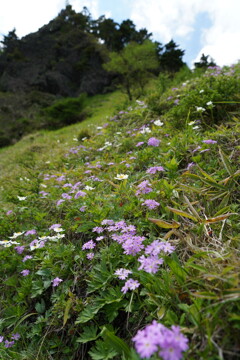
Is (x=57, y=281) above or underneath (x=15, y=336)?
above

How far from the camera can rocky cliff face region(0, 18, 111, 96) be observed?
32.5 meters

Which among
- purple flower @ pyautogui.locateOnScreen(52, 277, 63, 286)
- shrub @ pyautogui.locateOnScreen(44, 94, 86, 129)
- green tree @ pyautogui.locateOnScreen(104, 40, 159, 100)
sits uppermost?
green tree @ pyautogui.locateOnScreen(104, 40, 159, 100)

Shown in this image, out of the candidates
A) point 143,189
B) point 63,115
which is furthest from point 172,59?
point 143,189

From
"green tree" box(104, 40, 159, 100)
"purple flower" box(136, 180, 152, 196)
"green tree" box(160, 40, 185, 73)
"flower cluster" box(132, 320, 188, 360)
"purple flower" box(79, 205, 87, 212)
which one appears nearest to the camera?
"flower cluster" box(132, 320, 188, 360)

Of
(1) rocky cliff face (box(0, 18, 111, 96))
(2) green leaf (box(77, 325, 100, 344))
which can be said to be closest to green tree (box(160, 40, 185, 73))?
(1) rocky cliff face (box(0, 18, 111, 96))

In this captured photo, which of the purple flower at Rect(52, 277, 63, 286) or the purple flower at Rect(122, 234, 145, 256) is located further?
the purple flower at Rect(52, 277, 63, 286)

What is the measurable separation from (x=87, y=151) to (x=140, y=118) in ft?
4.81

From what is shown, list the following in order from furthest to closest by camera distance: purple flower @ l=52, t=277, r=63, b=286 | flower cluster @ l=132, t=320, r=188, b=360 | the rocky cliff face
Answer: the rocky cliff face
purple flower @ l=52, t=277, r=63, b=286
flower cluster @ l=132, t=320, r=188, b=360

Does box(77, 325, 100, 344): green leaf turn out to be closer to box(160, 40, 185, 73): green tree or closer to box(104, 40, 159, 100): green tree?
box(104, 40, 159, 100): green tree

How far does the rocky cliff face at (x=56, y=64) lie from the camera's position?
32.5m

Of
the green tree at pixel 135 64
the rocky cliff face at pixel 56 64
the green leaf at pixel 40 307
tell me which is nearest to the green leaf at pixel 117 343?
the green leaf at pixel 40 307

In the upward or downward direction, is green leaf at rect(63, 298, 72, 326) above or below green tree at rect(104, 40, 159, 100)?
below

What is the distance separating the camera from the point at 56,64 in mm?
34625

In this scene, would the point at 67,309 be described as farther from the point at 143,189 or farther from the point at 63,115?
the point at 63,115
